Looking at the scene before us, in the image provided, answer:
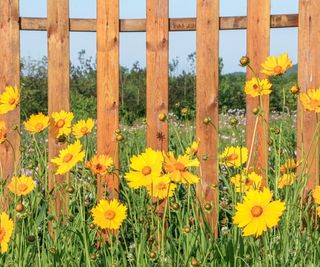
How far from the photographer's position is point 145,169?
5.80 feet

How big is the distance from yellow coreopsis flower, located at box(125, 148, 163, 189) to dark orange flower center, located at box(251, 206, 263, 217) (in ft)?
1.08

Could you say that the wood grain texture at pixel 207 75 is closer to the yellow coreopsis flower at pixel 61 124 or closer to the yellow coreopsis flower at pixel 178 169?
the yellow coreopsis flower at pixel 61 124

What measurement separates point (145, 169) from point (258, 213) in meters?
0.38

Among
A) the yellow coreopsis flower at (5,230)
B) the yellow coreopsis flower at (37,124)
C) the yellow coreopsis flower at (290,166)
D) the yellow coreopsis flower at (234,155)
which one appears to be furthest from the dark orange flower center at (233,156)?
the yellow coreopsis flower at (5,230)

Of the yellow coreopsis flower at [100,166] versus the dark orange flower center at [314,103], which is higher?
the dark orange flower center at [314,103]

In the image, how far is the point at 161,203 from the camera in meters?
3.86

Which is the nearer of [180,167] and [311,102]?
[180,167]

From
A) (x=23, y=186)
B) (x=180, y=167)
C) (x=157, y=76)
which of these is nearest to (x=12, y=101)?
(x=23, y=186)

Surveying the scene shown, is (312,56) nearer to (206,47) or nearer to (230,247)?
(206,47)

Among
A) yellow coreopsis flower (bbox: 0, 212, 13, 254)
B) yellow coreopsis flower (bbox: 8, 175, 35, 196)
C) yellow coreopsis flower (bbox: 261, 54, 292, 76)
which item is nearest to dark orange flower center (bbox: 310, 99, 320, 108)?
yellow coreopsis flower (bbox: 261, 54, 292, 76)

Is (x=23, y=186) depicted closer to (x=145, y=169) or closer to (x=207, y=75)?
(x=145, y=169)

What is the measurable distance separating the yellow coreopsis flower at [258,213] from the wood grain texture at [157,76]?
2.43 m

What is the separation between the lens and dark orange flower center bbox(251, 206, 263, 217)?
1.49m

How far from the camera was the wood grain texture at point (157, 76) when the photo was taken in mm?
3961
